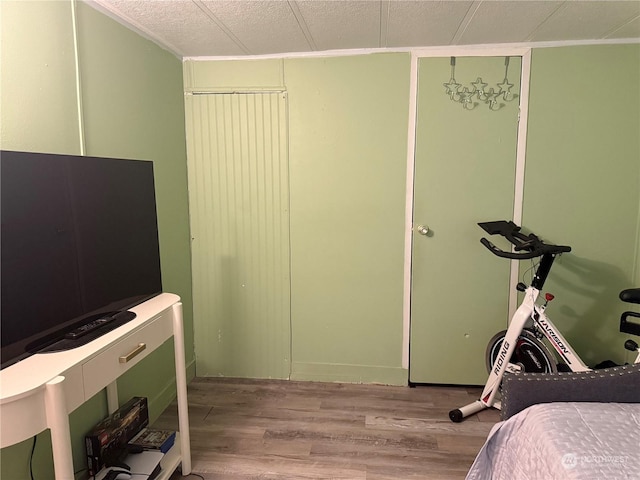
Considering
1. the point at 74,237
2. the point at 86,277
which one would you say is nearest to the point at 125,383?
the point at 86,277

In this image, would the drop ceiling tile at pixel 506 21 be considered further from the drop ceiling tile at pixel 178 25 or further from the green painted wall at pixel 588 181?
the drop ceiling tile at pixel 178 25

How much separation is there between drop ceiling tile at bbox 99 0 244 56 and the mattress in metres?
2.21

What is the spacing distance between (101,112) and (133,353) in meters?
1.11

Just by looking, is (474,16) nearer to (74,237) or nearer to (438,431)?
(74,237)

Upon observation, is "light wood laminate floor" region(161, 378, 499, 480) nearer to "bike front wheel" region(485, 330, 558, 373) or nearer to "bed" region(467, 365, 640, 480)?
"bike front wheel" region(485, 330, 558, 373)

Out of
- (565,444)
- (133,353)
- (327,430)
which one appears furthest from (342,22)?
(327,430)

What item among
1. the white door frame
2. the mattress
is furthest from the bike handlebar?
the mattress

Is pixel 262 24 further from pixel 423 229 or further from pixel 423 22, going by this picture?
pixel 423 229

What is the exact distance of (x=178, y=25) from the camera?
207 cm

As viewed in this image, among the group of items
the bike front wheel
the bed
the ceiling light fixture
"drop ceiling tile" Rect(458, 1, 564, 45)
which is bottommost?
the bike front wheel

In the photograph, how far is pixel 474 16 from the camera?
78.7 inches

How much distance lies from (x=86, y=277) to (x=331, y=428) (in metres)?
1.54

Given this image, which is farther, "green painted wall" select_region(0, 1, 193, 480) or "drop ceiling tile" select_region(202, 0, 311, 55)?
"drop ceiling tile" select_region(202, 0, 311, 55)

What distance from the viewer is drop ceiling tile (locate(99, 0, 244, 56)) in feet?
6.02
